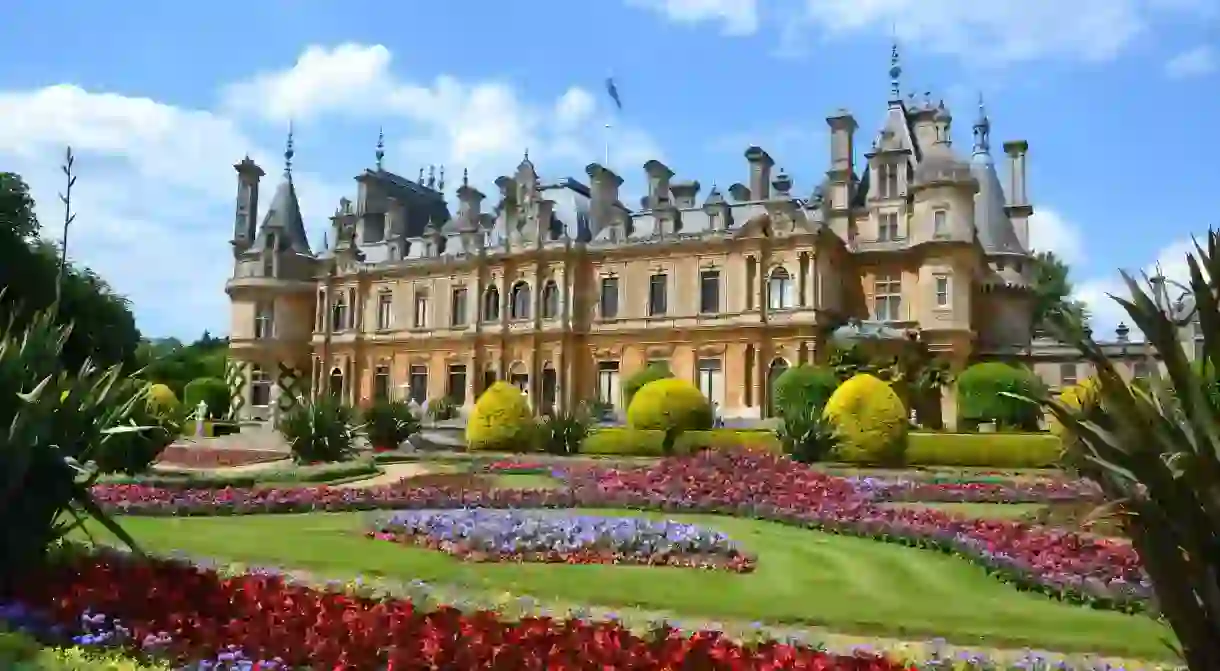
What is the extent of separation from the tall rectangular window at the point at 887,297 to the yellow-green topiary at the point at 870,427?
48.9ft

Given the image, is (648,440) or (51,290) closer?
(648,440)

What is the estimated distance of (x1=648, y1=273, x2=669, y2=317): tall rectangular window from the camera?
42312 mm

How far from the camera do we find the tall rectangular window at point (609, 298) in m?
43.4

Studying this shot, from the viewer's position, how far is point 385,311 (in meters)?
50.0

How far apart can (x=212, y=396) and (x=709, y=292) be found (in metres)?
24.3

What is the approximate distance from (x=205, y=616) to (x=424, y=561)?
4.02 metres

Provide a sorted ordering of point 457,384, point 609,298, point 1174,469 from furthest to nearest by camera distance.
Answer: point 457,384, point 609,298, point 1174,469

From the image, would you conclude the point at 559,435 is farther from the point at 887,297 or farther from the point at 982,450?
the point at 887,297

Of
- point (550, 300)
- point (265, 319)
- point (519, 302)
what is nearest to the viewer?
point (550, 300)

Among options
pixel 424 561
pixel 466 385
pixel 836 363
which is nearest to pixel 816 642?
pixel 424 561

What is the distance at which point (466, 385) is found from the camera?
46.3m

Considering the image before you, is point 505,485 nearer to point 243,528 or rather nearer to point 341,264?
point 243,528

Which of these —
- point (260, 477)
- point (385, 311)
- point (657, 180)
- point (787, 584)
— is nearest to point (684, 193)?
A: point (657, 180)

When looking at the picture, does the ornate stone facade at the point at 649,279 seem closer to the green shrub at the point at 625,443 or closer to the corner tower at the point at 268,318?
the corner tower at the point at 268,318
